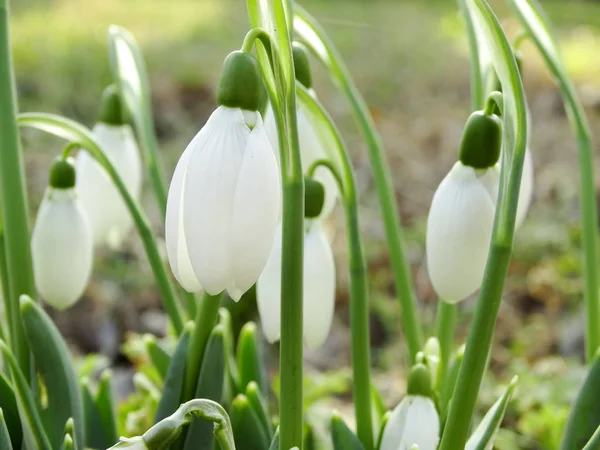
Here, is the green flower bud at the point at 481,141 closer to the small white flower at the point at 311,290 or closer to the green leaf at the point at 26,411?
the small white flower at the point at 311,290

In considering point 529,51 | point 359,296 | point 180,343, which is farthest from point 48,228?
point 529,51

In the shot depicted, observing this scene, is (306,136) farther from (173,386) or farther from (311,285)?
(173,386)

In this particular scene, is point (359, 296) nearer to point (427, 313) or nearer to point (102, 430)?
point (102, 430)

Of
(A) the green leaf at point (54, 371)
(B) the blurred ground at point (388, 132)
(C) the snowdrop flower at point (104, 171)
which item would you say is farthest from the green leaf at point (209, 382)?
(B) the blurred ground at point (388, 132)

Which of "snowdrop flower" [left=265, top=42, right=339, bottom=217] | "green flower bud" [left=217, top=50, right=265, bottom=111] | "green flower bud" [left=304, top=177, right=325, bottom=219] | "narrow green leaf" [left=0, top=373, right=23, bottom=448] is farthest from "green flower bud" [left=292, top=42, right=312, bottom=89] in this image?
"narrow green leaf" [left=0, top=373, right=23, bottom=448]

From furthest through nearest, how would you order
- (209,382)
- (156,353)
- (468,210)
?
1. (156,353)
2. (209,382)
3. (468,210)

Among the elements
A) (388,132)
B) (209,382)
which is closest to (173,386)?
(209,382)
